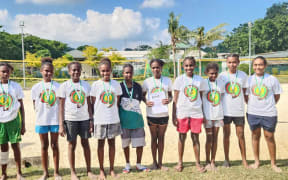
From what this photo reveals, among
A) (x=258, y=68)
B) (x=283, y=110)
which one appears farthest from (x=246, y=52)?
(x=258, y=68)

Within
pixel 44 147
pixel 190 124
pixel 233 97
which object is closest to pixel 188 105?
pixel 190 124

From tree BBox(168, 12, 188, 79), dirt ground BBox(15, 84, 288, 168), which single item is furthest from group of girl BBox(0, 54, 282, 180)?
tree BBox(168, 12, 188, 79)

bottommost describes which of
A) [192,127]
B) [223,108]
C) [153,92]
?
[192,127]

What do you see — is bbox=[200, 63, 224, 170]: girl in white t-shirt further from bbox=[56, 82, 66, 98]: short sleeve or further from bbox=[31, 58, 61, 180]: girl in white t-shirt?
bbox=[31, 58, 61, 180]: girl in white t-shirt

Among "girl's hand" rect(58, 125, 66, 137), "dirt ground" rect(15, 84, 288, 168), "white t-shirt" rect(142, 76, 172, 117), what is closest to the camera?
"girl's hand" rect(58, 125, 66, 137)

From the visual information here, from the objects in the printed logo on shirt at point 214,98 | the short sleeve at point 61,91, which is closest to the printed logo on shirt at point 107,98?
the short sleeve at point 61,91

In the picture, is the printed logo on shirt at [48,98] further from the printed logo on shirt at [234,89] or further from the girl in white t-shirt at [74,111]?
the printed logo on shirt at [234,89]

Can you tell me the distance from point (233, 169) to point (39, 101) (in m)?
3.02

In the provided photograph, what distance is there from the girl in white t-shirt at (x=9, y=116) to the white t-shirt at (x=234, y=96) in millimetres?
3096

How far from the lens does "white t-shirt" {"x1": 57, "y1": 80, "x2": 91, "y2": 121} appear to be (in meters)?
3.38

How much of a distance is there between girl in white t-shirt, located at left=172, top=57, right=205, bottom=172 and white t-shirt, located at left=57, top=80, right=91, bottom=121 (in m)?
1.35

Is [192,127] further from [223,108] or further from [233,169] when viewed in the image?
[233,169]

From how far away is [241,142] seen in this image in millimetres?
3898

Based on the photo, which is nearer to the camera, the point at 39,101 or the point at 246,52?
the point at 39,101
